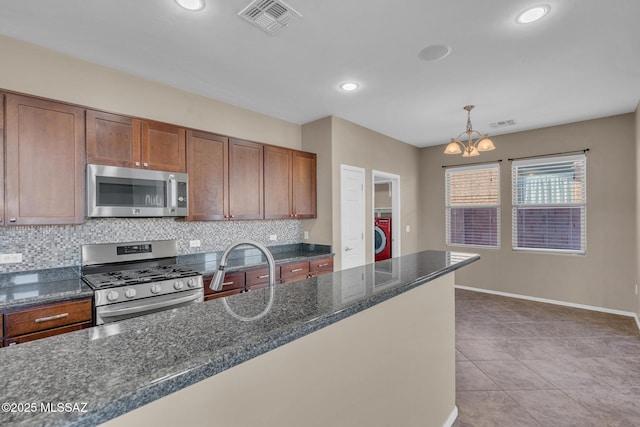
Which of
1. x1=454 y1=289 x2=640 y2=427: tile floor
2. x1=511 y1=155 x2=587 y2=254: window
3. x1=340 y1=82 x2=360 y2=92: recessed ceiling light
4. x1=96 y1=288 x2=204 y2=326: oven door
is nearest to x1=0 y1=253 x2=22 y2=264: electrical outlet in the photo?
x1=96 y1=288 x2=204 y2=326: oven door

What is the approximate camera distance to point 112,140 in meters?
2.57

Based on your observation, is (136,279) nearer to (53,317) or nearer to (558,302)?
(53,317)

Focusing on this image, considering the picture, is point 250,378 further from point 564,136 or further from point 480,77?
point 564,136

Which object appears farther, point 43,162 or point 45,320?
point 43,162

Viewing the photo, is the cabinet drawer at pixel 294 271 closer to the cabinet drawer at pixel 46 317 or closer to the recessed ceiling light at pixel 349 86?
the cabinet drawer at pixel 46 317

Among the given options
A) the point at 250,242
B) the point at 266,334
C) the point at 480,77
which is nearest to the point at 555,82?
the point at 480,77

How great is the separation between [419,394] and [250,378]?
1176 mm

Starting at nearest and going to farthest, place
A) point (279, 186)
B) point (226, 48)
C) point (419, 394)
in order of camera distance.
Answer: point (419, 394)
point (226, 48)
point (279, 186)

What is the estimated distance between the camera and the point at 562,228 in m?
4.64

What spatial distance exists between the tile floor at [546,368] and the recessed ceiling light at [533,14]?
9.00ft

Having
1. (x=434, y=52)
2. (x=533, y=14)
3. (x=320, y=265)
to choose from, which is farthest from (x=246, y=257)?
(x=533, y=14)

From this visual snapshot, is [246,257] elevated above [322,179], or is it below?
below

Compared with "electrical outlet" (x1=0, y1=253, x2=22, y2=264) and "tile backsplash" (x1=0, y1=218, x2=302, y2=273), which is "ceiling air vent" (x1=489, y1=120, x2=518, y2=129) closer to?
"tile backsplash" (x1=0, y1=218, x2=302, y2=273)

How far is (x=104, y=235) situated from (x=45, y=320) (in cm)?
94
